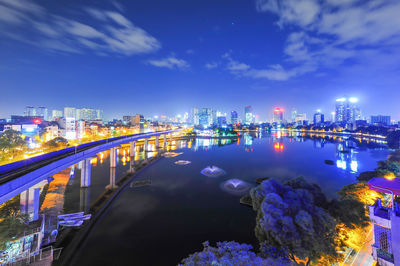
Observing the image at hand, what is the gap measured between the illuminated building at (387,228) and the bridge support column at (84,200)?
27.6 m

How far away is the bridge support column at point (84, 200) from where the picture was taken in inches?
807

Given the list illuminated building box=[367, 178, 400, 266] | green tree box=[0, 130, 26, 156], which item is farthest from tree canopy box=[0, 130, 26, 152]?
illuminated building box=[367, 178, 400, 266]

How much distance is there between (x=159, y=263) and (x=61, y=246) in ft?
30.4

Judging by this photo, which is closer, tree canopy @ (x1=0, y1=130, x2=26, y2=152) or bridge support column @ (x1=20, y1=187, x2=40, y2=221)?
bridge support column @ (x1=20, y1=187, x2=40, y2=221)

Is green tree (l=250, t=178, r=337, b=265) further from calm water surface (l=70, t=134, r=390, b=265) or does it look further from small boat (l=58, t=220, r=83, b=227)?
small boat (l=58, t=220, r=83, b=227)

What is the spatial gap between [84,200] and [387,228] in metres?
31.5

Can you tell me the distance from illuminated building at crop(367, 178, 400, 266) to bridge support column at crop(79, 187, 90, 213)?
27.6 meters

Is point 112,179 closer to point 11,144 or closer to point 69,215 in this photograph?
point 69,215

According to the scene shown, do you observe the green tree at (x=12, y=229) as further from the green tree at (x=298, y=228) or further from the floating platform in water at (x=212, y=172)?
the floating platform in water at (x=212, y=172)

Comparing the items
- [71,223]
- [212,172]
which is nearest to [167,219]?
[71,223]

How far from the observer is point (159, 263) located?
43.9ft

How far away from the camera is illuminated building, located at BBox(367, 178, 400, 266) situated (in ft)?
31.3

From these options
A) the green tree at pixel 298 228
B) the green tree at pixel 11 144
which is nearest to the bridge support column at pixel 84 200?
the green tree at pixel 298 228

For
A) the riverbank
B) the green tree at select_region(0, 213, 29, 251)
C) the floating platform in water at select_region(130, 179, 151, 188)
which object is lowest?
the floating platform in water at select_region(130, 179, 151, 188)
